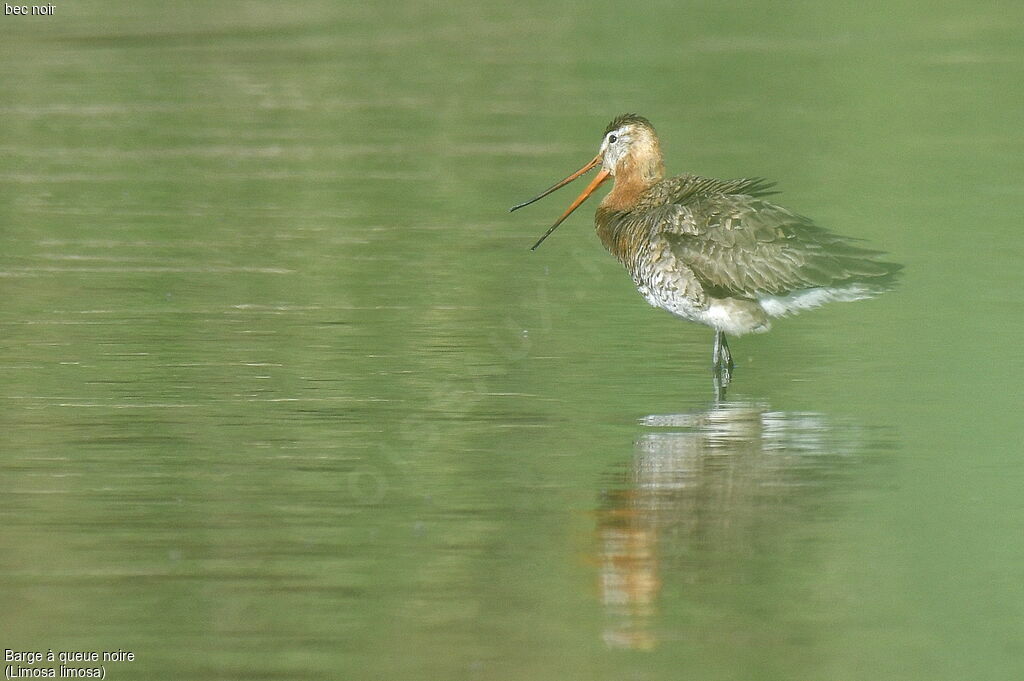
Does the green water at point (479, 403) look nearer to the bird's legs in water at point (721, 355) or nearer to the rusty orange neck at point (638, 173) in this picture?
the bird's legs in water at point (721, 355)

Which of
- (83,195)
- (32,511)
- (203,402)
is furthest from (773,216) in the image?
(83,195)

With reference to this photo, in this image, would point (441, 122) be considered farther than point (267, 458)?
Yes

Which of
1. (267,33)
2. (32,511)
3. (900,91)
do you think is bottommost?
(32,511)

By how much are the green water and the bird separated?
0.41 m

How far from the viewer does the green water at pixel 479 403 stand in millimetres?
7371

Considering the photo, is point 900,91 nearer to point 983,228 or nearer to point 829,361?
point 983,228

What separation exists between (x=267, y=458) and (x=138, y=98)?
1527cm

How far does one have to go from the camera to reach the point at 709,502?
29.1 feet

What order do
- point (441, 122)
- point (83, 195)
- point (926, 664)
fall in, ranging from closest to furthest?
point (926, 664), point (83, 195), point (441, 122)

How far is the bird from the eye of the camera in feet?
38.5

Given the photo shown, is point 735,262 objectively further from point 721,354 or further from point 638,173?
point 638,173

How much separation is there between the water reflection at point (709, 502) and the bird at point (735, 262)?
98 cm

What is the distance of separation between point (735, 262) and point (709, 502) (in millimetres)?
3170

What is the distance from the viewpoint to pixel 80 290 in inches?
566
